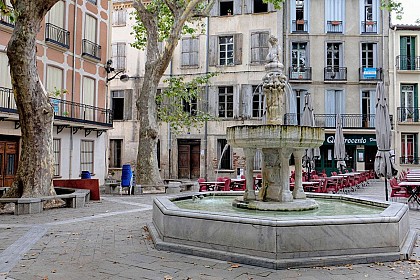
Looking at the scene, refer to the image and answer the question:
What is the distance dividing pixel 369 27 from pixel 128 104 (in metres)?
19.1

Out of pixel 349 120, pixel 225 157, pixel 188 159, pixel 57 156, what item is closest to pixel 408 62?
pixel 349 120

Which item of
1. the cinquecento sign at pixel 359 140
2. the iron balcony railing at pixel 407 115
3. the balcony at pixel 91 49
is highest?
the balcony at pixel 91 49

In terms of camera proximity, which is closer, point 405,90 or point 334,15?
point 405,90

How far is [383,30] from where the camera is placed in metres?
31.0

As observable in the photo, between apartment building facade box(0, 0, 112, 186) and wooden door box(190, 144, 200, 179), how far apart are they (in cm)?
739

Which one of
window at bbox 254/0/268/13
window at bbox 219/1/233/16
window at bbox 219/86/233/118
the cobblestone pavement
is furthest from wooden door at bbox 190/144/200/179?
the cobblestone pavement

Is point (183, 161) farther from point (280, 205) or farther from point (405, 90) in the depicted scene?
point (280, 205)

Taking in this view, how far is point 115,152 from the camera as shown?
32344 millimetres

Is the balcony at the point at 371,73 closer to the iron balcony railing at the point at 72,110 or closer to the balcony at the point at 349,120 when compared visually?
the balcony at the point at 349,120

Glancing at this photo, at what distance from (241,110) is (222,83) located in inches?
99.9

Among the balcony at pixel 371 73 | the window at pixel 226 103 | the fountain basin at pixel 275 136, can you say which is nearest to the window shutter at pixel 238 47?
the window at pixel 226 103

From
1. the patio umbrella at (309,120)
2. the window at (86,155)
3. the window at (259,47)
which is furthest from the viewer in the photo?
the window at (259,47)

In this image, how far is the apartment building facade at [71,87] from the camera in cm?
1853

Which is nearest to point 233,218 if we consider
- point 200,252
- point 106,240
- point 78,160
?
point 200,252
